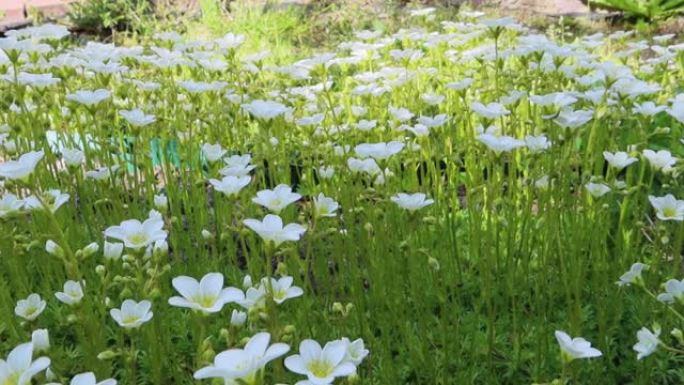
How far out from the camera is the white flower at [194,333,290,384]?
3.27 feet

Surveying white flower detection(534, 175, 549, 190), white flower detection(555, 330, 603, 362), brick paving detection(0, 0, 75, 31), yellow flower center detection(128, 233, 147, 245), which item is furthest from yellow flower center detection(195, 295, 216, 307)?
brick paving detection(0, 0, 75, 31)

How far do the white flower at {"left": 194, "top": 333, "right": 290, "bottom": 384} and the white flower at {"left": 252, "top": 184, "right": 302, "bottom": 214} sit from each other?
53 centimetres

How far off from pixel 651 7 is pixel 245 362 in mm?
6663

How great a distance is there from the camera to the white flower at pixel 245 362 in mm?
998

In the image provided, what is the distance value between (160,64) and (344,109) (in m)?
1.04

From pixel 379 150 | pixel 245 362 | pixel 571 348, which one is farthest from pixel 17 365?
pixel 379 150

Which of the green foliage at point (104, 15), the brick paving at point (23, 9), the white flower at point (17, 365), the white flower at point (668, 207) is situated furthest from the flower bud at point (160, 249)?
the brick paving at point (23, 9)

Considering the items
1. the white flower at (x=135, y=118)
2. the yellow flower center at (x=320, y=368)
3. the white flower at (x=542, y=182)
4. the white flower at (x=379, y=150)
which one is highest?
the white flower at (x=135, y=118)

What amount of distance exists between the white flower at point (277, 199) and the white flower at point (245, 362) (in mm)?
528

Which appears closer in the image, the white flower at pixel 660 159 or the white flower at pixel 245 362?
the white flower at pixel 245 362

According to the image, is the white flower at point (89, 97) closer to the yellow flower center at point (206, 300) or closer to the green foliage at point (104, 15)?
the yellow flower center at point (206, 300)

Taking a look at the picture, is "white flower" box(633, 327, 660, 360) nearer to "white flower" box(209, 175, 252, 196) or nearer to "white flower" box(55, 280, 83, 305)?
"white flower" box(209, 175, 252, 196)

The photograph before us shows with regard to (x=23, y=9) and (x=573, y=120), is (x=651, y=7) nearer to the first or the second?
(x=573, y=120)

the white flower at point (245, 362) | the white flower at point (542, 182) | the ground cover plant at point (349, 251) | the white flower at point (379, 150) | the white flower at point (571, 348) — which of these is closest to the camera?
the white flower at point (245, 362)
